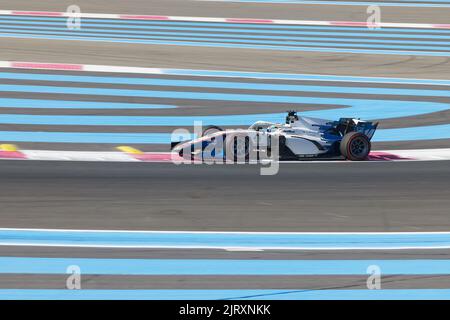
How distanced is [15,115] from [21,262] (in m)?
8.79

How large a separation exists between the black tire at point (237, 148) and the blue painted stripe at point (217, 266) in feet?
14.6

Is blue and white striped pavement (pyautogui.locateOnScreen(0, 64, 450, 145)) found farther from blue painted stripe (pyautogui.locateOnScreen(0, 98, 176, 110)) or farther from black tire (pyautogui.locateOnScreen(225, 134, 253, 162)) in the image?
black tire (pyautogui.locateOnScreen(225, 134, 253, 162))

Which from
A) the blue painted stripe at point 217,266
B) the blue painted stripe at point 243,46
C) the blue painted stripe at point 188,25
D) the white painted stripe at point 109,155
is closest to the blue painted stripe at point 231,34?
the blue painted stripe at point 188,25

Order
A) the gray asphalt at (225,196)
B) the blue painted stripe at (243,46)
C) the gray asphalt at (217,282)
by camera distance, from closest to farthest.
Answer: the gray asphalt at (217,282)
the gray asphalt at (225,196)
the blue painted stripe at (243,46)

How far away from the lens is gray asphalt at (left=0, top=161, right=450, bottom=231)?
11.3m

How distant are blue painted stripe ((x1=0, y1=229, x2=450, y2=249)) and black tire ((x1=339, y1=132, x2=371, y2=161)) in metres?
3.74

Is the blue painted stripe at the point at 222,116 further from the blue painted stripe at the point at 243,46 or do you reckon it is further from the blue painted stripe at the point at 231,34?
the blue painted stripe at the point at 231,34

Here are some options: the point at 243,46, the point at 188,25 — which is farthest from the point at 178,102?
the point at 188,25

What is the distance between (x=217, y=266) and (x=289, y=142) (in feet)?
16.5

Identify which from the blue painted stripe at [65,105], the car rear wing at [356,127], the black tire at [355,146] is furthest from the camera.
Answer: the blue painted stripe at [65,105]

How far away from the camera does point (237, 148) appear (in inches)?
563

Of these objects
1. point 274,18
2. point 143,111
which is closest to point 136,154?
point 143,111

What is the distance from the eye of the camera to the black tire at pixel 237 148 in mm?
14266
